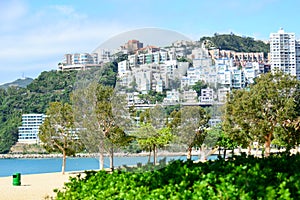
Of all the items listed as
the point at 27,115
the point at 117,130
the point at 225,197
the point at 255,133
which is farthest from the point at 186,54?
the point at 27,115

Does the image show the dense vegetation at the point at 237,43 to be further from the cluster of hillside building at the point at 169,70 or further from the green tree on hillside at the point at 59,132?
the cluster of hillside building at the point at 169,70

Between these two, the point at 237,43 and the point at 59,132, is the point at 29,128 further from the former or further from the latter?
the point at 237,43

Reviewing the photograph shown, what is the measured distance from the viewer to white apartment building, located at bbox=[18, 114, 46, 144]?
113556 millimetres

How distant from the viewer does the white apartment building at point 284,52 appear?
178 m

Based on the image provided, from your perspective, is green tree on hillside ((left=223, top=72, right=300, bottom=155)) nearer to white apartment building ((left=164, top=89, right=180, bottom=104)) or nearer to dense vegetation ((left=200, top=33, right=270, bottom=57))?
white apartment building ((left=164, top=89, right=180, bottom=104))

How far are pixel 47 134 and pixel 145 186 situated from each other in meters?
27.9

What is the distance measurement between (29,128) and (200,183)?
109m

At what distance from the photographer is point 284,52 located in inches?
7096

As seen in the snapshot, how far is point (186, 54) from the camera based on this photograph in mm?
8086

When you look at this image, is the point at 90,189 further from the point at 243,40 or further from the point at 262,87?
the point at 243,40

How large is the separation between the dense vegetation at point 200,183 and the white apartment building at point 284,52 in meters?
173

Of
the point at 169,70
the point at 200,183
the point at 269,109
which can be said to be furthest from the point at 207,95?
the point at 269,109

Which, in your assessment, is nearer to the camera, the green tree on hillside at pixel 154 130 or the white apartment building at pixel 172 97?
the green tree on hillside at pixel 154 130

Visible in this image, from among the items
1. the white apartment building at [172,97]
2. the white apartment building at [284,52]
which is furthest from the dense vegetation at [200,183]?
the white apartment building at [284,52]
